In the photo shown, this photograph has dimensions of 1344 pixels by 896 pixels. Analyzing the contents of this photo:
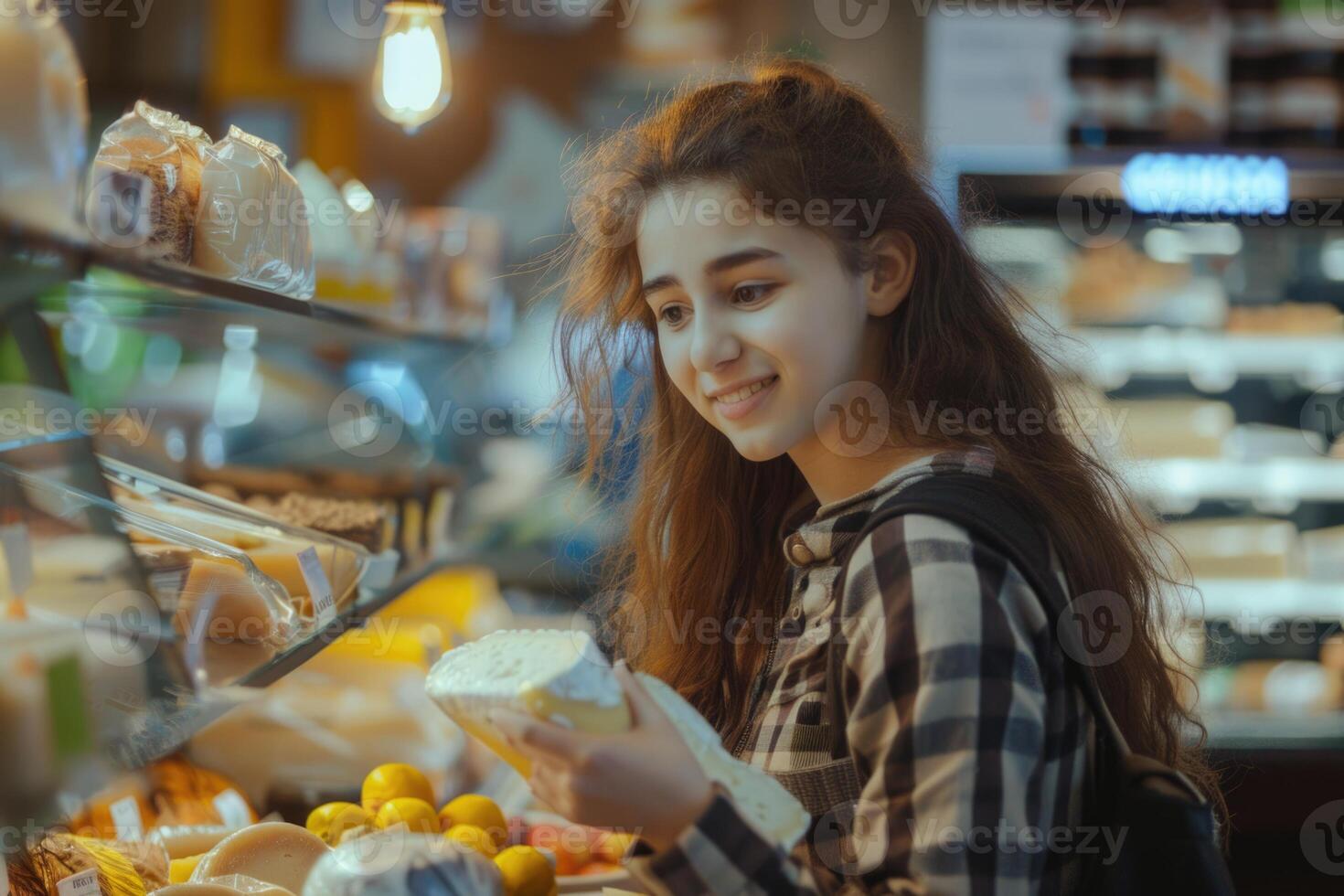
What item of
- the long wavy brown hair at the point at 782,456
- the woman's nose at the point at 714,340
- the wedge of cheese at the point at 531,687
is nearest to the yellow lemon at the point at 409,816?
the long wavy brown hair at the point at 782,456

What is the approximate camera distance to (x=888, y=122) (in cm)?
152

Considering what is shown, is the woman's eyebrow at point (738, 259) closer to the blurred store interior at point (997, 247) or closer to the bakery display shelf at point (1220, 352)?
the blurred store interior at point (997, 247)

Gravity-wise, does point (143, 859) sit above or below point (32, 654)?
below

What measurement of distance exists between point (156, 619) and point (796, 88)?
0.94 meters

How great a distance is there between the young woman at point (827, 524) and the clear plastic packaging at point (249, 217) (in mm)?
398

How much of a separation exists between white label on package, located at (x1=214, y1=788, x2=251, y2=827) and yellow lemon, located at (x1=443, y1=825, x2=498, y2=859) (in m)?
0.42

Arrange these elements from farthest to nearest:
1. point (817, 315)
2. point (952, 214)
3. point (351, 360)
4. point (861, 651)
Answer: point (351, 360), point (952, 214), point (817, 315), point (861, 651)

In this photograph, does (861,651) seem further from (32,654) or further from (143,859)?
(143,859)

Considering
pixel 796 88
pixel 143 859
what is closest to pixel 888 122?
pixel 796 88

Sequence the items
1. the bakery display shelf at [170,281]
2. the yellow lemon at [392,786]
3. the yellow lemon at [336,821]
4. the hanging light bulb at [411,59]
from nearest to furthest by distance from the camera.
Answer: the bakery display shelf at [170,281], the yellow lemon at [336,821], the yellow lemon at [392,786], the hanging light bulb at [411,59]

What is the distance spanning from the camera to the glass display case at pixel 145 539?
36.9 inches

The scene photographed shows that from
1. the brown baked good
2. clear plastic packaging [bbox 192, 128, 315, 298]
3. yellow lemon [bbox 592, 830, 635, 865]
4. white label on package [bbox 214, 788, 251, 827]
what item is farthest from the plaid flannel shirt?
the brown baked good

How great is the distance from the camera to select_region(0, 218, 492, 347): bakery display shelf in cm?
88

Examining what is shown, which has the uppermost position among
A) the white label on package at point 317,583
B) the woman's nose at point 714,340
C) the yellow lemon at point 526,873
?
the woman's nose at point 714,340
